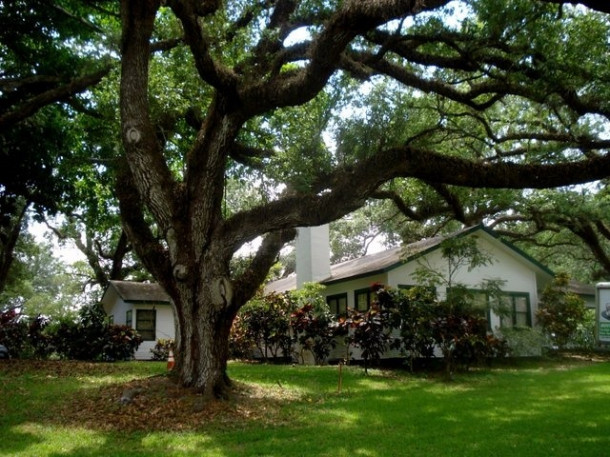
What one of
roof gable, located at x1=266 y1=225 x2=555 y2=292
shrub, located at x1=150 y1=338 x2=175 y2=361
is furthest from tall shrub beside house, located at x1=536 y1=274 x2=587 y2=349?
shrub, located at x1=150 y1=338 x2=175 y2=361

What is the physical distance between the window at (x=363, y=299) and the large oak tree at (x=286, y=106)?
7350 mm

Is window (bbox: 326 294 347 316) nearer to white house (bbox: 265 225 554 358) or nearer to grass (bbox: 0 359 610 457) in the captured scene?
white house (bbox: 265 225 554 358)

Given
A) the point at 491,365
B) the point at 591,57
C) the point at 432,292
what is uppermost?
the point at 591,57

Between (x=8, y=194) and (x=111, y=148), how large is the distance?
14.0 ft

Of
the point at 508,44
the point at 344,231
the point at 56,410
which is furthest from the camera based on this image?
the point at 344,231

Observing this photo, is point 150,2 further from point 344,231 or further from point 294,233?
point 344,231

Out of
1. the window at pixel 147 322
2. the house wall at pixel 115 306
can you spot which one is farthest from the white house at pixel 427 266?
the house wall at pixel 115 306

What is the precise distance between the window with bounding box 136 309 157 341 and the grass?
13.1 m

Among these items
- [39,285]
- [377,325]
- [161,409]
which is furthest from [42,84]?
[39,285]

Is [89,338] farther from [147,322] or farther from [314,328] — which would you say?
[314,328]

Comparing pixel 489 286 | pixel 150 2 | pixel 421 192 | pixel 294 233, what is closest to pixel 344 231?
pixel 421 192

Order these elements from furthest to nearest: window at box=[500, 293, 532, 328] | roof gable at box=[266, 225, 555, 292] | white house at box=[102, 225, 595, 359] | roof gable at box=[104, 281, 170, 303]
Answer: roof gable at box=[104, 281, 170, 303], window at box=[500, 293, 532, 328], white house at box=[102, 225, 595, 359], roof gable at box=[266, 225, 555, 292]

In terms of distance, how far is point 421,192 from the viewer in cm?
1927

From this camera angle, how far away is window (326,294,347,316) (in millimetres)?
20688
